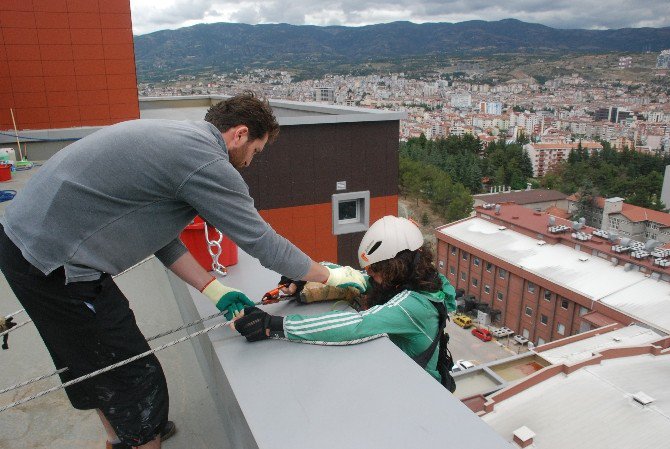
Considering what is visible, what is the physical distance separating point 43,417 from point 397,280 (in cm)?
154

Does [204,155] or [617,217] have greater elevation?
[204,155]

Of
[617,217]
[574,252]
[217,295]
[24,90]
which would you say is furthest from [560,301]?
[617,217]

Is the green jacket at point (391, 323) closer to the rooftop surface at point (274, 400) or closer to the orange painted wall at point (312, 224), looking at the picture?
the rooftop surface at point (274, 400)

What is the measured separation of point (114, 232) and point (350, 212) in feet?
28.5

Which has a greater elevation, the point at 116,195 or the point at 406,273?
the point at 116,195

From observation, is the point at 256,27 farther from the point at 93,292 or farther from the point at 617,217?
the point at 93,292

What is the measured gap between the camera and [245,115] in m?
1.73

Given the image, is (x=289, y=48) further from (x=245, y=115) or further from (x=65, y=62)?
(x=245, y=115)

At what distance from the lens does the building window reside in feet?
31.9

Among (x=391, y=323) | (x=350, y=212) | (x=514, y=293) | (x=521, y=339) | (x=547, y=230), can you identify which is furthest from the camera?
(x=547, y=230)

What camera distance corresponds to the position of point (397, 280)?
195cm

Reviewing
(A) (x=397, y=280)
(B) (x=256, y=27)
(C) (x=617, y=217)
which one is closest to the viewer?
(A) (x=397, y=280)

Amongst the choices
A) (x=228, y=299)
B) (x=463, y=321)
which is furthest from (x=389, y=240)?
(x=463, y=321)

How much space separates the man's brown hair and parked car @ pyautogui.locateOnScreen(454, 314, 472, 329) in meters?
19.5
